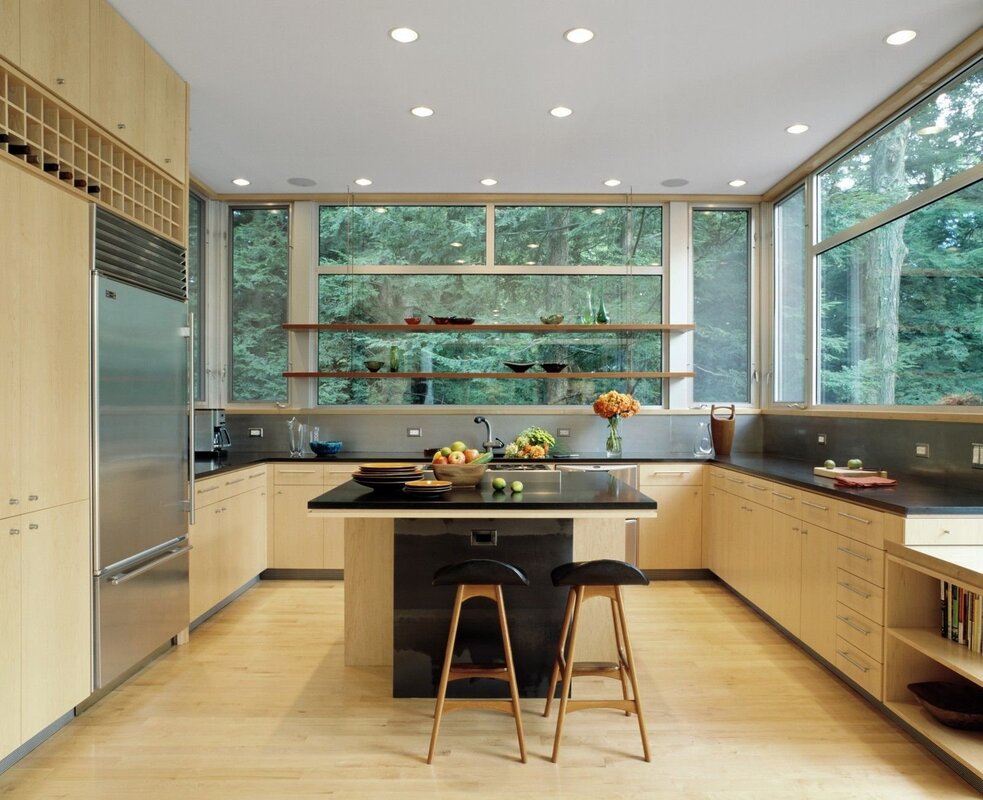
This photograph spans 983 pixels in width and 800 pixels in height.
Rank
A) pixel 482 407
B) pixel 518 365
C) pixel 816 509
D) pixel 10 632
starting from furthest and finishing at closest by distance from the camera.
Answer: pixel 482 407
pixel 518 365
pixel 816 509
pixel 10 632

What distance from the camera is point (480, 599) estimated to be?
3.12 meters

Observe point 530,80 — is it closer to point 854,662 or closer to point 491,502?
point 491,502

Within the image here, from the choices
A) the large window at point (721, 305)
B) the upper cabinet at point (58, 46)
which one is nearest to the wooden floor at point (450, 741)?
the upper cabinet at point (58, 46)

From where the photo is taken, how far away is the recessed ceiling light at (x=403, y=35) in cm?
327

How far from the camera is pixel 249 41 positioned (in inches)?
133

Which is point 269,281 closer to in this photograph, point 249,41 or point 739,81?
point 249,41

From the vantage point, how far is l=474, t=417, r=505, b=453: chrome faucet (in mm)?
5574

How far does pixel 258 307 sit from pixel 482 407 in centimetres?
213

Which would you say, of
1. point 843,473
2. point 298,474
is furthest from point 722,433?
point 298,474

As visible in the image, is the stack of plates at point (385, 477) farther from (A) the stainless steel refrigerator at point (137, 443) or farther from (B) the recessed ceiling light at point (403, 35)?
(B) the recessed ceiling light at point (403, 35)

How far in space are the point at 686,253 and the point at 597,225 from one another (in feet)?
2.65

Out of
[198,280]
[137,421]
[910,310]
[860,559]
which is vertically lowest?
[860,559]

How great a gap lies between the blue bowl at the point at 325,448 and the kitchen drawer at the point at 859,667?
3747mm

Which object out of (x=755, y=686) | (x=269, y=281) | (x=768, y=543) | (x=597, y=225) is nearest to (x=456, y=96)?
(x=597, y=225)
